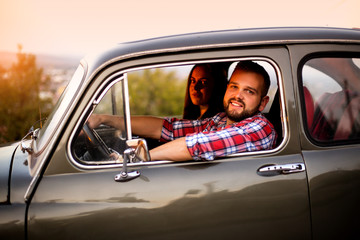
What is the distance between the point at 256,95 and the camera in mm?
2518

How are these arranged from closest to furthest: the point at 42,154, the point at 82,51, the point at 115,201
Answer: the point at 115,201, the point at 42,154, the point at 82,51

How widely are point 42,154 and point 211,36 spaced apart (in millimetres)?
1194

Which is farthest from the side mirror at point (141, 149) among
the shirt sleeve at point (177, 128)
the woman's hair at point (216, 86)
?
the woman's hair at point (216, 86)

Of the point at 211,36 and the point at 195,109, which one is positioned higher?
the point at 211,36

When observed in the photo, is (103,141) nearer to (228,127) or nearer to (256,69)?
(228,127)

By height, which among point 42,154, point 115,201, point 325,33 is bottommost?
point 115,201

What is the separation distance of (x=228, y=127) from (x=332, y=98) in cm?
67

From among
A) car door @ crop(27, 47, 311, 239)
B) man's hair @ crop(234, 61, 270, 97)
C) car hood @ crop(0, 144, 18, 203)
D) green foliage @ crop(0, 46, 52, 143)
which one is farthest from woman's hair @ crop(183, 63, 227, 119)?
green foliage @ crop(0, 46, 52, 143)

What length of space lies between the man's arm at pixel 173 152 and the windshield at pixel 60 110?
22.5 inches

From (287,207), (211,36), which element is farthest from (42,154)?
(287,207)

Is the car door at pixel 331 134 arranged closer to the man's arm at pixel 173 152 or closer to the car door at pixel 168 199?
the car door at pixel 168 199

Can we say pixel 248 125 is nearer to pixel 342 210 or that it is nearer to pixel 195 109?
pixel 342 210

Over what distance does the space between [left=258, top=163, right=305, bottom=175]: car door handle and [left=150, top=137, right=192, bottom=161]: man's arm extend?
16.4 inches

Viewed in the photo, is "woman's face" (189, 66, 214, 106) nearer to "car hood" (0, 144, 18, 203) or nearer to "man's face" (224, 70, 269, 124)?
"man's face" (224, 70, 269, 124)
